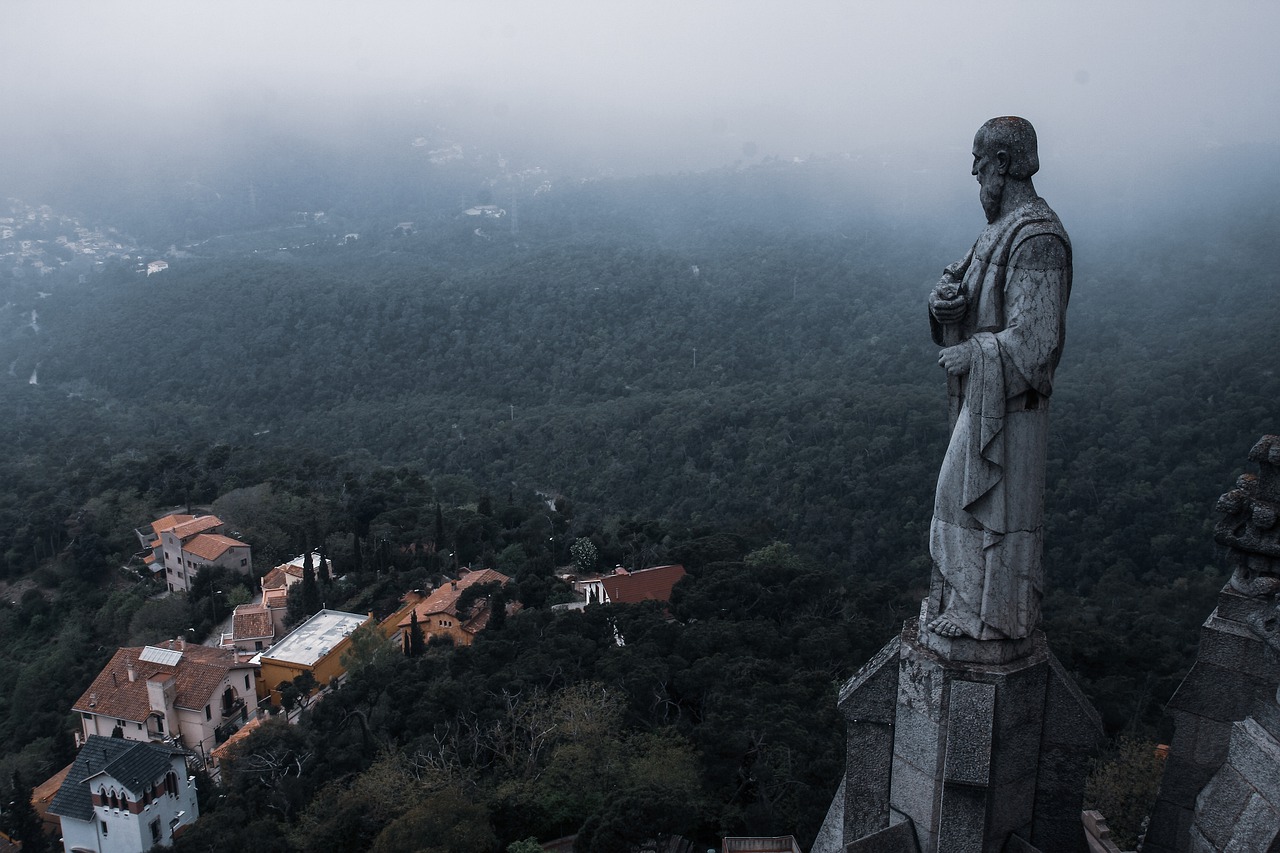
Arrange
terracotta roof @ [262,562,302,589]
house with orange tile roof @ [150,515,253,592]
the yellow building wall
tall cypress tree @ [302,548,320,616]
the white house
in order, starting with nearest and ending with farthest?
the white house
the yellow building wall
tall cypress tree @ [302,548,320,616]
terracotta roof @ [262,562,302,589]
house with orange tile roof @ [150,515,253,592]

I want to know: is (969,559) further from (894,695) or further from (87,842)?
(87,842)

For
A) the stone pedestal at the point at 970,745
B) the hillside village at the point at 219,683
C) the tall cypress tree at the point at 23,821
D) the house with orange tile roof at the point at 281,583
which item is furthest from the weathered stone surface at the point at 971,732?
the house with orange tile roof at the point at 281,583

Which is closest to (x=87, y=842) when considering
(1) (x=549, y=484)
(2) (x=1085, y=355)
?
(1) (x=549, y=484)

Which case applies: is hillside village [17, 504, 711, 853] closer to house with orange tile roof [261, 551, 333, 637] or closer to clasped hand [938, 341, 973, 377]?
house with orange tile roof [261, 551, 333, 637]

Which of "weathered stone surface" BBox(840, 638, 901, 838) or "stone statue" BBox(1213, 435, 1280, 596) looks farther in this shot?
"weathered stone surface" BBox(840, 638, 901, 838)

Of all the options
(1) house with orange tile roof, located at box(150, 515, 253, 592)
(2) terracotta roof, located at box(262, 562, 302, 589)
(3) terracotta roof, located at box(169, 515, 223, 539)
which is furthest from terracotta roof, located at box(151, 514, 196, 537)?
(2) terracotta roof, located at box(262, 562, 302, 589)

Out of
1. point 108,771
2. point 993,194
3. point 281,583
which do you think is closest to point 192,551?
point 281,583

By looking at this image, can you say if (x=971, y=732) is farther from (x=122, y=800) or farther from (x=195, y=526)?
(x=195, y=526)
